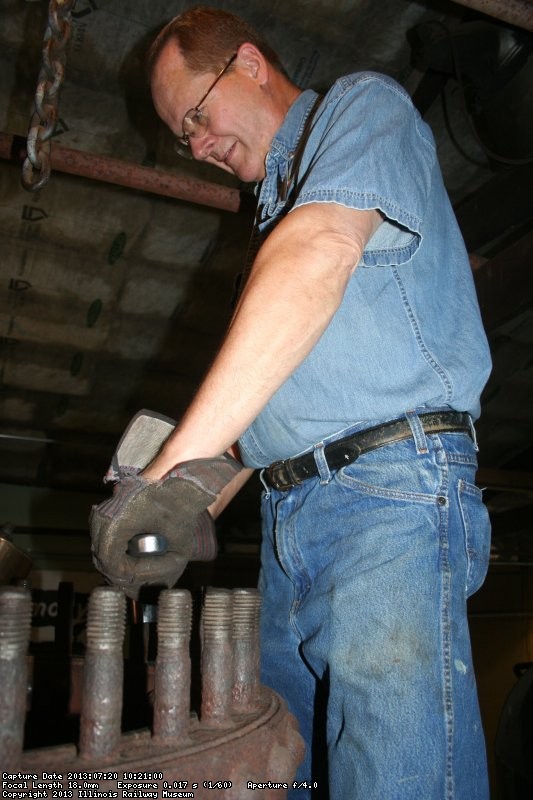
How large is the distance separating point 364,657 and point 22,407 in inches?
185

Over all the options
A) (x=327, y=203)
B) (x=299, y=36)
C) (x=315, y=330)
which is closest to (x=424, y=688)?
(x=315, y=330)

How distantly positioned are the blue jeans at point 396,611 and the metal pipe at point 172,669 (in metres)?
0.29

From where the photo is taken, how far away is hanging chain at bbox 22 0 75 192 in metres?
1.71

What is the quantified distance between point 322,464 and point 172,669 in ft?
1.66

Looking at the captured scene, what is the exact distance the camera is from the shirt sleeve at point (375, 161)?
1211 mm

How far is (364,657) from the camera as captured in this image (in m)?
1.18

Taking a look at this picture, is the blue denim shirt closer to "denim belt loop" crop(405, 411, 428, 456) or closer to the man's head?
"denim belt loop" crop(405, 411, 428, 456)

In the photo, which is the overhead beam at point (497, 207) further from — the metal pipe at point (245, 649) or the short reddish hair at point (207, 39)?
the metal pipe at point (245, 649)

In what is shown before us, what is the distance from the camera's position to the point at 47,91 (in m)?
1.80

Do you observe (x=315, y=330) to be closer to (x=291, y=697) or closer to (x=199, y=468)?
(x=199, y=468)

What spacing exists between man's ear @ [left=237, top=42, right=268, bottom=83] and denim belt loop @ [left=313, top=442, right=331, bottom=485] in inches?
41.5

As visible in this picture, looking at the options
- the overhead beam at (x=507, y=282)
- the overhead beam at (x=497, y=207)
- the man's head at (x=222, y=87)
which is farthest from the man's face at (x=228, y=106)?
the overhead beam at (x=497, y=207)

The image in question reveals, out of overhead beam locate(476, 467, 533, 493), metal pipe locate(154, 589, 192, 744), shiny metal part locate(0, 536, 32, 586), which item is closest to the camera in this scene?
metal pipe locate(154, 589, 192, 744)

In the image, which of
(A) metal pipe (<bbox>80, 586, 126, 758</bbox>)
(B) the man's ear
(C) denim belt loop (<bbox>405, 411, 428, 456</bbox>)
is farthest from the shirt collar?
(A) metal pipe (<bbox>80, 586, 126, 758</bbox>)
